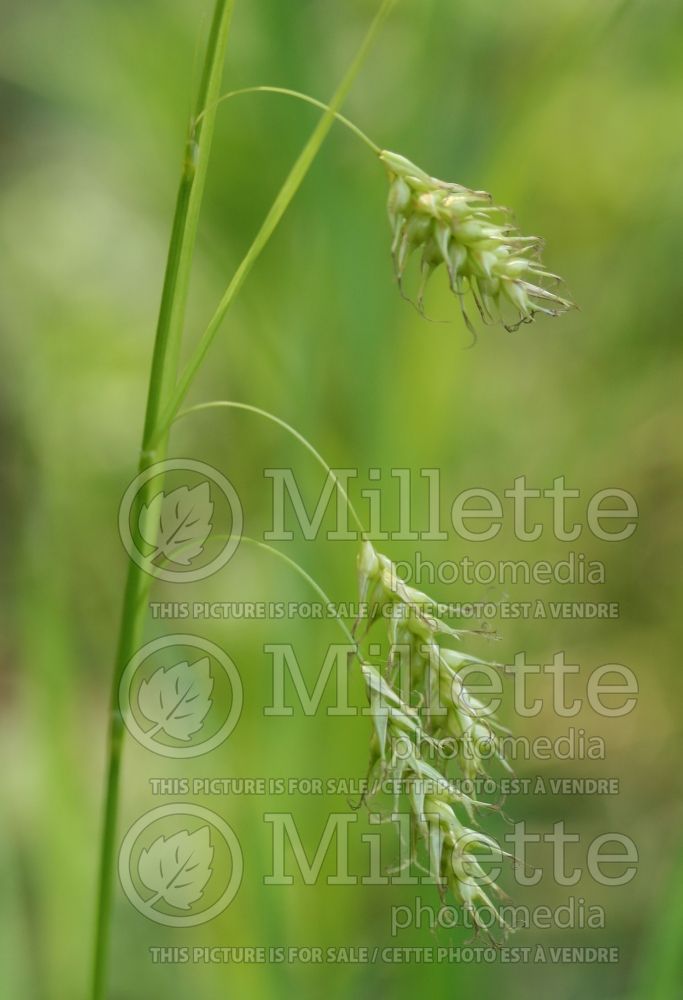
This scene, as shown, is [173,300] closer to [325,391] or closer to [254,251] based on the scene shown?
[254,251]

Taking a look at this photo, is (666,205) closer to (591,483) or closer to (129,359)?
(591,483)

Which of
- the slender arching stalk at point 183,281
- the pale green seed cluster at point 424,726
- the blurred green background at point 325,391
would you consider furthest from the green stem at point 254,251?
the blurred green background at point 325,391

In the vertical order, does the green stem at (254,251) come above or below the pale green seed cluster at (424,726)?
above

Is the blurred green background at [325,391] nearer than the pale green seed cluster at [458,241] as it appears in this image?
No

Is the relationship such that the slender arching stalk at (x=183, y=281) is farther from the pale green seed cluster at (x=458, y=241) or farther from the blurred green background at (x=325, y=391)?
the blurred green background at (x=325, y=391)

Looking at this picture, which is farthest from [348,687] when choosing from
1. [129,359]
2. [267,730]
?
[129,359]

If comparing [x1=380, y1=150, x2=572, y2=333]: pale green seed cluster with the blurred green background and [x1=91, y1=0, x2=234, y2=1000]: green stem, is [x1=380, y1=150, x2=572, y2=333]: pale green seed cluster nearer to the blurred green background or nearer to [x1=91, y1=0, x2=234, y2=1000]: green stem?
[x1=91, y1=0, x2=234, y2=1000]: green stem
